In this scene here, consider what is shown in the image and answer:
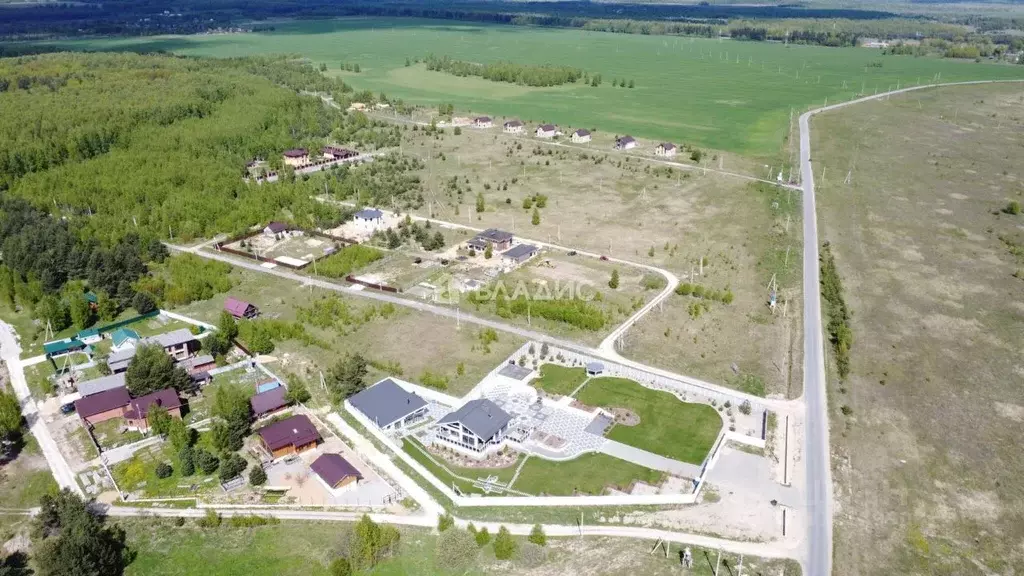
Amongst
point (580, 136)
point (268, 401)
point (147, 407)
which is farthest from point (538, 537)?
point (580, 136)

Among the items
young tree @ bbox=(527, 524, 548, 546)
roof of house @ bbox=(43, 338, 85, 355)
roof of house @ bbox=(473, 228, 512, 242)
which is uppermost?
roof of house @ bbox=(473, 228, 512, 242)

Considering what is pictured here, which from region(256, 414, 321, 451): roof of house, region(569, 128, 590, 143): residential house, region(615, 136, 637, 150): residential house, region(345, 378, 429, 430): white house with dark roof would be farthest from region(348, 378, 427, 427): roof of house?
region(569, 128, 590, 143): residential house

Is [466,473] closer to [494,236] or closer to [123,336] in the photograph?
[123,336]

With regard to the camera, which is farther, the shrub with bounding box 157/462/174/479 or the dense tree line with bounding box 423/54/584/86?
the dense tree line with bounding box 423/54/584/86

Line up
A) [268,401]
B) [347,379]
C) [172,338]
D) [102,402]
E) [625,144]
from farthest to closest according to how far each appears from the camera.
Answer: [625,144] < [172,338] < [347,379] < [268,401] < [102,402]

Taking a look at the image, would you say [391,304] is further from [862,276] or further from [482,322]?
[862,276]

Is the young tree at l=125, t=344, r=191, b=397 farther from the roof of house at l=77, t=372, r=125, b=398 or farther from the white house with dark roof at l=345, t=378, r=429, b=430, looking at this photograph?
the white house with dark roof at l=345, t=378, r=429, b=430
